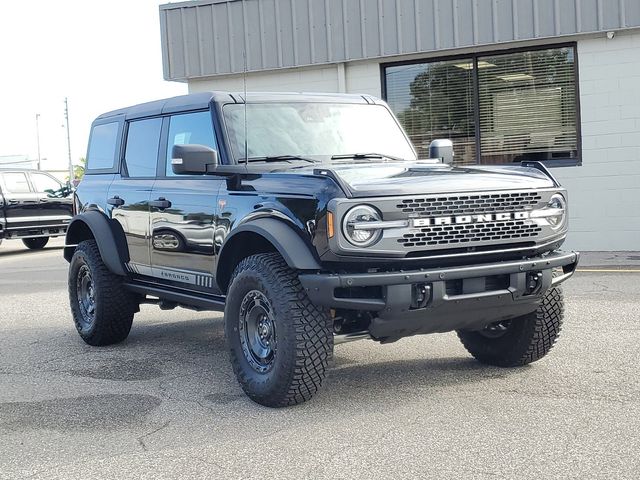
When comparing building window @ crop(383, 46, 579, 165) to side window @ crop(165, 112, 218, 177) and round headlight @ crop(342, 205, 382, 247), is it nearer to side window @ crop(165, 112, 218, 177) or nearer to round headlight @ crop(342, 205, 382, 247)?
side window @ crop(165, 112, 218, 177)

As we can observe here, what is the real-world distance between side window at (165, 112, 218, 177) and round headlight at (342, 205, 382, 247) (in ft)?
5.31

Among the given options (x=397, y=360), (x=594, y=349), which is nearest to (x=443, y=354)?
(x=397, y=360)

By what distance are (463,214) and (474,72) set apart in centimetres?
974

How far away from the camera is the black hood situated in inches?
202

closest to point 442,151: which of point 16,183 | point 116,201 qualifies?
point 116,201

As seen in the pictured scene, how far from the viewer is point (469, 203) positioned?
5.26 m

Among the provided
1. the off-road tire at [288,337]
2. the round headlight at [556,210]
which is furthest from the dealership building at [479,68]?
the off-road tire at [288,337]

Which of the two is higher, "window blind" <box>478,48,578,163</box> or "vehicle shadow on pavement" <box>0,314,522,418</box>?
"window blind" <box>478,48,578,163</box>

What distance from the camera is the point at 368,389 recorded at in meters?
5.83

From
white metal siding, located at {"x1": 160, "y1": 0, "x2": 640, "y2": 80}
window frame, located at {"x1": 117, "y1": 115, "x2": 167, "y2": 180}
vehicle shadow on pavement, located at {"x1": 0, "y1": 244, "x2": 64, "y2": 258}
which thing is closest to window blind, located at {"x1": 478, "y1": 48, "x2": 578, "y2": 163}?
white metal siding, located at {"x1": 160, "y1": 0, "x2": 640, "y2": 80}

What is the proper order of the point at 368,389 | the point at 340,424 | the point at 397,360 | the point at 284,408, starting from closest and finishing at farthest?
the point at 340,424 → the point at 284,408 → the point at 368,389 → the point at 397,360

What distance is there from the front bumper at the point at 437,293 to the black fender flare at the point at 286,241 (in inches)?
Answer: 3.9

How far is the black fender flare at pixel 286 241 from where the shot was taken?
514cm

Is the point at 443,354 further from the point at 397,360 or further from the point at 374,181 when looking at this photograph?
the point at 374,181
